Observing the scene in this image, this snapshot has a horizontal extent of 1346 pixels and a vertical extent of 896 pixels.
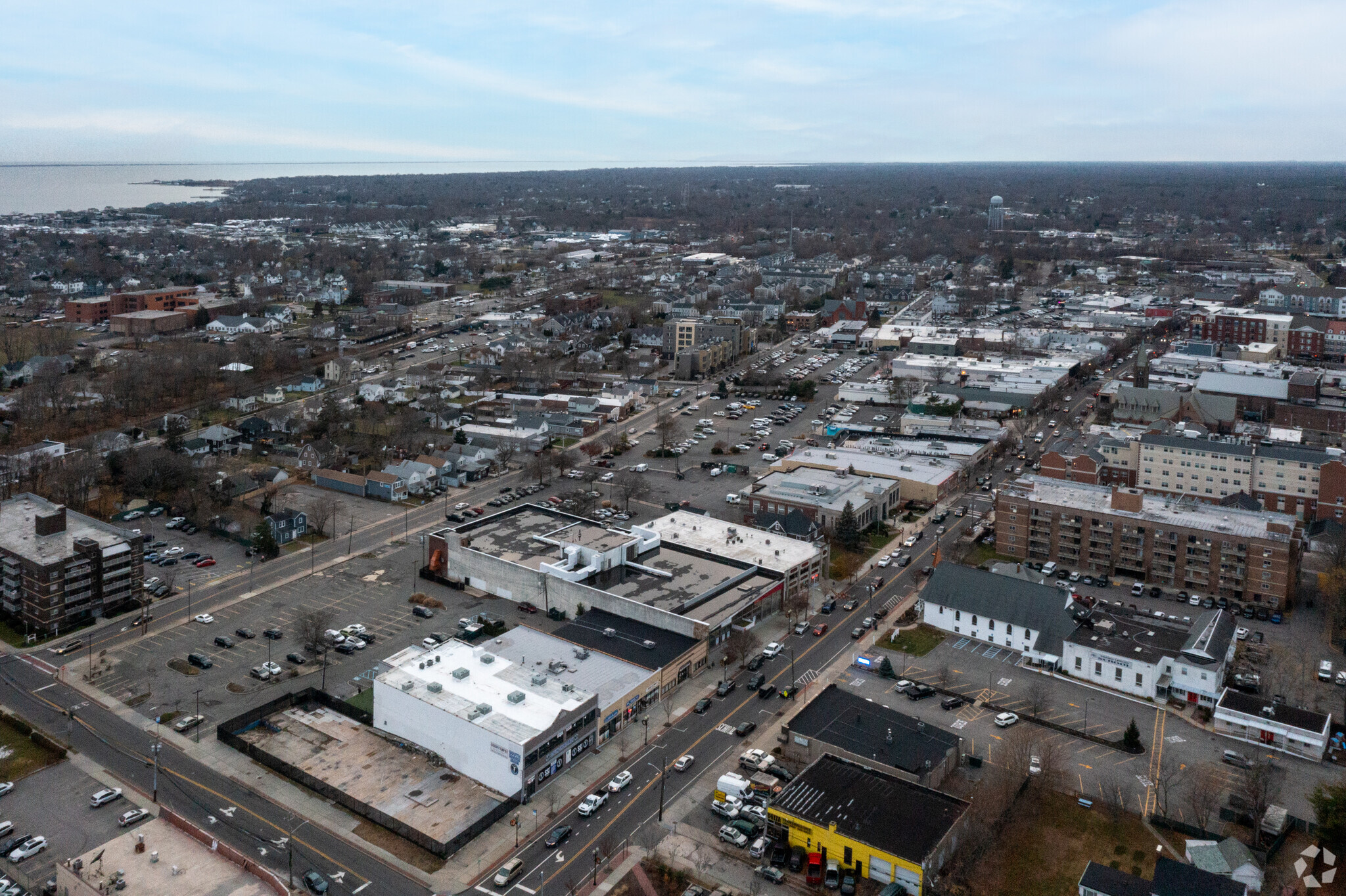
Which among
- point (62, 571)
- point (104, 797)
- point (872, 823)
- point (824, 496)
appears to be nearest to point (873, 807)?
point (872, 823)

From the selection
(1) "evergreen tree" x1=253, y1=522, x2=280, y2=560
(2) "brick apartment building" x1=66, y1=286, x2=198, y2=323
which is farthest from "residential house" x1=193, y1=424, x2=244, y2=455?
(2) "brick apartment building" x1=66, y1=286, x2=198, y2=323

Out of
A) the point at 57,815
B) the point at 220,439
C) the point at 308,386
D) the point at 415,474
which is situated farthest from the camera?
the point at 308,386

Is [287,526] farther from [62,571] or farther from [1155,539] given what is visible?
[1155,539]

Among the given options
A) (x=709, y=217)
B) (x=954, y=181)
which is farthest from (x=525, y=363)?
(x=954, y=181)

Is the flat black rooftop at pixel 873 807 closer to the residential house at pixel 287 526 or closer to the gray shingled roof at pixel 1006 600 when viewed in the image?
the gray shingled roof at pixel 1006 600

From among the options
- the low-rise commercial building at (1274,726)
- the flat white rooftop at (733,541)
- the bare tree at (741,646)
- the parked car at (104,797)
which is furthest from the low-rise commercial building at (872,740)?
the parked car at (104,797)

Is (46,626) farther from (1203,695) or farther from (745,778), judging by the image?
(1203,695)
